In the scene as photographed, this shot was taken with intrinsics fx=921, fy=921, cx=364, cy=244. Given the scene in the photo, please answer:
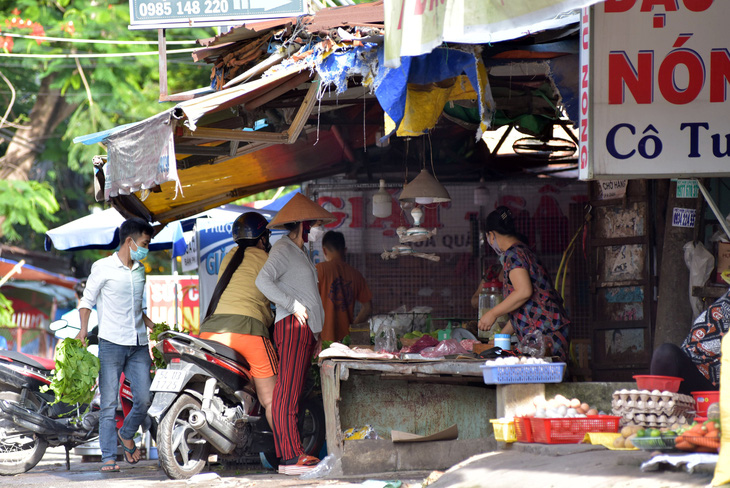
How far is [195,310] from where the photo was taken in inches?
560

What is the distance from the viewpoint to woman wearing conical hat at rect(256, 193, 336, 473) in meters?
7.03

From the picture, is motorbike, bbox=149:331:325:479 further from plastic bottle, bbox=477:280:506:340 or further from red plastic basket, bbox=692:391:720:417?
red plastic basket, bbox=692:391:720:417

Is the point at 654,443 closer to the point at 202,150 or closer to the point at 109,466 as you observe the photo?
the point at 109,466

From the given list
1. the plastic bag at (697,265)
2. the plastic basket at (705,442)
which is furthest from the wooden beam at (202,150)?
the plastic basket at (705,442)

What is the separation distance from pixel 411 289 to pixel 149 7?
15.3 ft

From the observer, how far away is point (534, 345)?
250 inches

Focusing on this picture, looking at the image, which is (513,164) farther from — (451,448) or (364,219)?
(451,448)

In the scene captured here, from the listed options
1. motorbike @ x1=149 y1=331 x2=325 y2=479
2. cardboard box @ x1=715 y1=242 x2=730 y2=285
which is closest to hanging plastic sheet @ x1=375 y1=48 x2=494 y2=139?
motorbike @ x1=149 y1=331 x2=325 y2=479

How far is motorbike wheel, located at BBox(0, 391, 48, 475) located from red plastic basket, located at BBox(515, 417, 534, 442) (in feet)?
14.7

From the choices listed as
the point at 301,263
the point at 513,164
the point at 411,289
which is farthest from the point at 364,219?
the point at 301,263

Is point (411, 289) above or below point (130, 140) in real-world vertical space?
below

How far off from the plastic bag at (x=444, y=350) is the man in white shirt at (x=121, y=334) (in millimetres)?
2459

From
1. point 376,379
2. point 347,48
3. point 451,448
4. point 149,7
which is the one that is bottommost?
point 451,448

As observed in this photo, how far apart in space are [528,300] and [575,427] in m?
1.52
